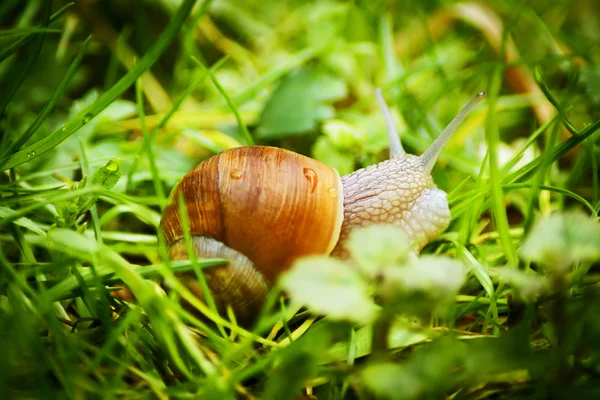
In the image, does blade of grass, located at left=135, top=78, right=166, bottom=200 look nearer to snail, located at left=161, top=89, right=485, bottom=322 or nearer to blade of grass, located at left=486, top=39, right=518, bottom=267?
snail, located at left=161, top=89, right=485, bottom=322

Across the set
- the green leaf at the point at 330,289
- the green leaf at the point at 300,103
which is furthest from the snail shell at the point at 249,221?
the green leaf at the point at 300,103

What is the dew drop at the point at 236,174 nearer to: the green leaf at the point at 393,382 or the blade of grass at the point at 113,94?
the blade of grass at the point at 113,94

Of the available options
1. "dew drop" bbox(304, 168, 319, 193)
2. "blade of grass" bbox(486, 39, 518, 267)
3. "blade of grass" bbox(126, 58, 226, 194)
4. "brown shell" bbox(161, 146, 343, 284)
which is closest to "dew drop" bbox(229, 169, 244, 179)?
"brown shell" bbox(161, 146, 343, 284)

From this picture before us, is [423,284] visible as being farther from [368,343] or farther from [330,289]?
[368,343]

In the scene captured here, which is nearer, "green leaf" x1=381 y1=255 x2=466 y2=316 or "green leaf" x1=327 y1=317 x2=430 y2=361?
"green leaf" x1=381 y1=255 x2=466 y2=316

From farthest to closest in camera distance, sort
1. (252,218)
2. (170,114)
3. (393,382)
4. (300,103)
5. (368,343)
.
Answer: (300,103), (170,114), (252,218), (368,343), (393,382)

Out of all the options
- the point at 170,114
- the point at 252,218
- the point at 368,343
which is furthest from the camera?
the point at 170,114

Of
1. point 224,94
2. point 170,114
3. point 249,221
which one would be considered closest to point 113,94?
point 170,114

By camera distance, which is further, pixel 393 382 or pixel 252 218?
pixel 252 218

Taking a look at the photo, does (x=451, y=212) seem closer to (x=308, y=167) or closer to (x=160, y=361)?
(x=308, y=167)
